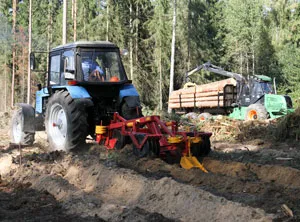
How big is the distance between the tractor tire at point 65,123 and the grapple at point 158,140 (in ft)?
1.45

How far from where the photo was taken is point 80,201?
514 centimetres

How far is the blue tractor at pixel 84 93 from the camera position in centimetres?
846

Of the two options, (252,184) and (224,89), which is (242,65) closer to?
(224,89)

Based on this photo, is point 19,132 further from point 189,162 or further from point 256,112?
point 256,112

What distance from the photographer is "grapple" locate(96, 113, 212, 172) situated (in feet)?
24.1

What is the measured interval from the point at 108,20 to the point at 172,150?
969 inches

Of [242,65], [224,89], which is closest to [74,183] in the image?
[224,89]

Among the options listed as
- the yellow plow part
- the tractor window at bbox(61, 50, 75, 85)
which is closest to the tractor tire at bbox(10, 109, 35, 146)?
the tractor window at bbox(61, 50, 75, 85)

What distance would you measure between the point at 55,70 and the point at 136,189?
15.9 feet

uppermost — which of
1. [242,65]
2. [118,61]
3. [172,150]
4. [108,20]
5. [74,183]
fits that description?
[108,20]

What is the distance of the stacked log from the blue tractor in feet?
41.1

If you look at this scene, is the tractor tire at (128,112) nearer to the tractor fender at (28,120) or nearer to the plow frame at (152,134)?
the plow frame at (152,134)

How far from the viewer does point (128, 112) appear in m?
9.06

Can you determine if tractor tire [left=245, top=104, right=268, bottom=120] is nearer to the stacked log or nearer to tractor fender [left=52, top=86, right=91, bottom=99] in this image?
the stacked log
